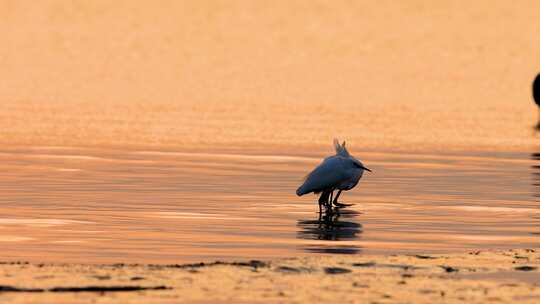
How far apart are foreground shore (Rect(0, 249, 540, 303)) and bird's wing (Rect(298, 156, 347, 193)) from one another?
266 inches

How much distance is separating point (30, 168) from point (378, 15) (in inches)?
4240

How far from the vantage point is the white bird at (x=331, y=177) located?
87.7 ft

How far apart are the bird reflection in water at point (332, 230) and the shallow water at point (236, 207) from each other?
0.02 metres

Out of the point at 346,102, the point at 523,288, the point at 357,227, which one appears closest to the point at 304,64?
the point at 346,102

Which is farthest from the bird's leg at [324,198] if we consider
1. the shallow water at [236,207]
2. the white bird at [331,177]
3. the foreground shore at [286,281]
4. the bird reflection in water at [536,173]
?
the foreground shore at [286,281]

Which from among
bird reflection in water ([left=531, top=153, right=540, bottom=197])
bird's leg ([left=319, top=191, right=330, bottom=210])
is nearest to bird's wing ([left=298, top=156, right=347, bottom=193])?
bird's leg ([left=319, top=191, right=330, bottom=210])

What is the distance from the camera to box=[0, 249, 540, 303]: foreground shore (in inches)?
665

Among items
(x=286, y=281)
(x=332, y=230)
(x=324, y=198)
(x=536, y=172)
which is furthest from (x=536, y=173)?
(x=286, y=281)

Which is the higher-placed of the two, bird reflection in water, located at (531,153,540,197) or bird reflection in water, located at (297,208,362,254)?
bird reflection in water, located at (531,153,540,197)

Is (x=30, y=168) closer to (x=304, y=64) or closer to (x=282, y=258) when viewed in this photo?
(x=282, y=258)

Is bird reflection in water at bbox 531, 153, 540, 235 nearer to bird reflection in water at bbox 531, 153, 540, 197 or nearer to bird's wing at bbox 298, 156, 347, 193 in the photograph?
bird reflection in water at bbox 531, 153, 540, 197

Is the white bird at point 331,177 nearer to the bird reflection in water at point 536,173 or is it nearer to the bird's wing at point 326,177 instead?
the bird's wing at point 326,177

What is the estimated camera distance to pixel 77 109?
193ft

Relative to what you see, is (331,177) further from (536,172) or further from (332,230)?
(536,172)
